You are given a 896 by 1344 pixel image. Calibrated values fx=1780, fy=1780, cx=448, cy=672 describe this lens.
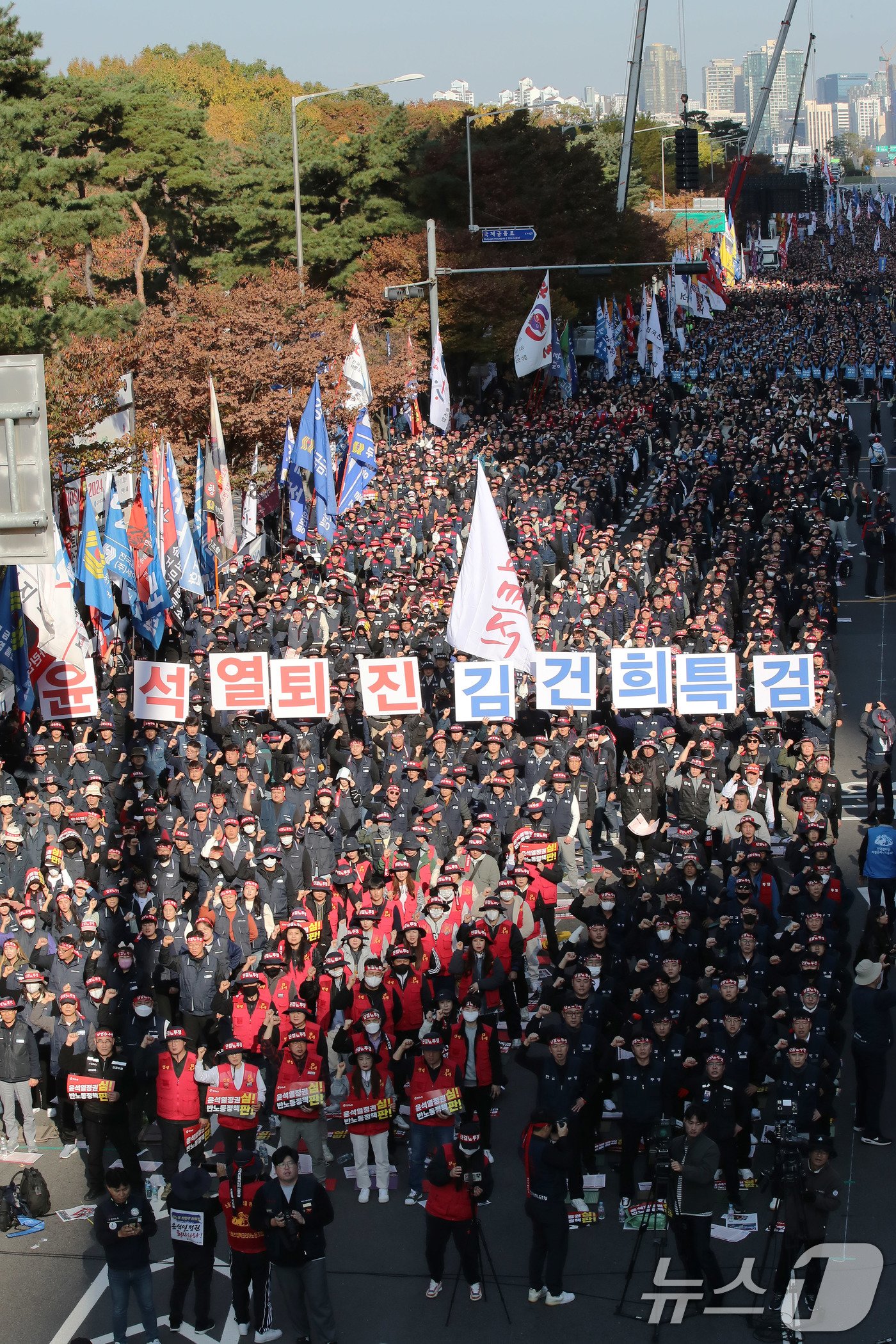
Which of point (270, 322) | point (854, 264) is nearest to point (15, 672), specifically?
point (270, 322)

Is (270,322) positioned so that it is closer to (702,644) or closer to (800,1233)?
(702,644)

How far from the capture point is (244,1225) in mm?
10172

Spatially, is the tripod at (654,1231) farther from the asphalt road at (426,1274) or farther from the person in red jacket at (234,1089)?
the person in red jacket at (234,1089)

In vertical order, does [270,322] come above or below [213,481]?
above

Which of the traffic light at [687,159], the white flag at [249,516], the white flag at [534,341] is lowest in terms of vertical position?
the white flag at [249,516]

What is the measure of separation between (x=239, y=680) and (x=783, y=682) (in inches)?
232

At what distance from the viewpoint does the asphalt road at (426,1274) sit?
33.7 feet

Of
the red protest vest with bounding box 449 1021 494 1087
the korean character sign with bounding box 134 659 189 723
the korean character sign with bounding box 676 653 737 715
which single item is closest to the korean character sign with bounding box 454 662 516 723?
the korean character sign with bounding box 676 653 737 715

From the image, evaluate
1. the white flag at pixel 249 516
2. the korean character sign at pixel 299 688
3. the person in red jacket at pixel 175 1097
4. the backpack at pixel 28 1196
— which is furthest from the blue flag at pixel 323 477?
the backpack at pixel 28 1196

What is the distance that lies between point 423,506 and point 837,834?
607 inches

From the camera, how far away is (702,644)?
2072 cm

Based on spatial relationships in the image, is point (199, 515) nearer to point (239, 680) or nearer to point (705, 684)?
point (239, 680)

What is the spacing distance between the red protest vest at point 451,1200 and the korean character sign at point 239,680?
965 cm

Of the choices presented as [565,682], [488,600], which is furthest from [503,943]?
[565,682]
